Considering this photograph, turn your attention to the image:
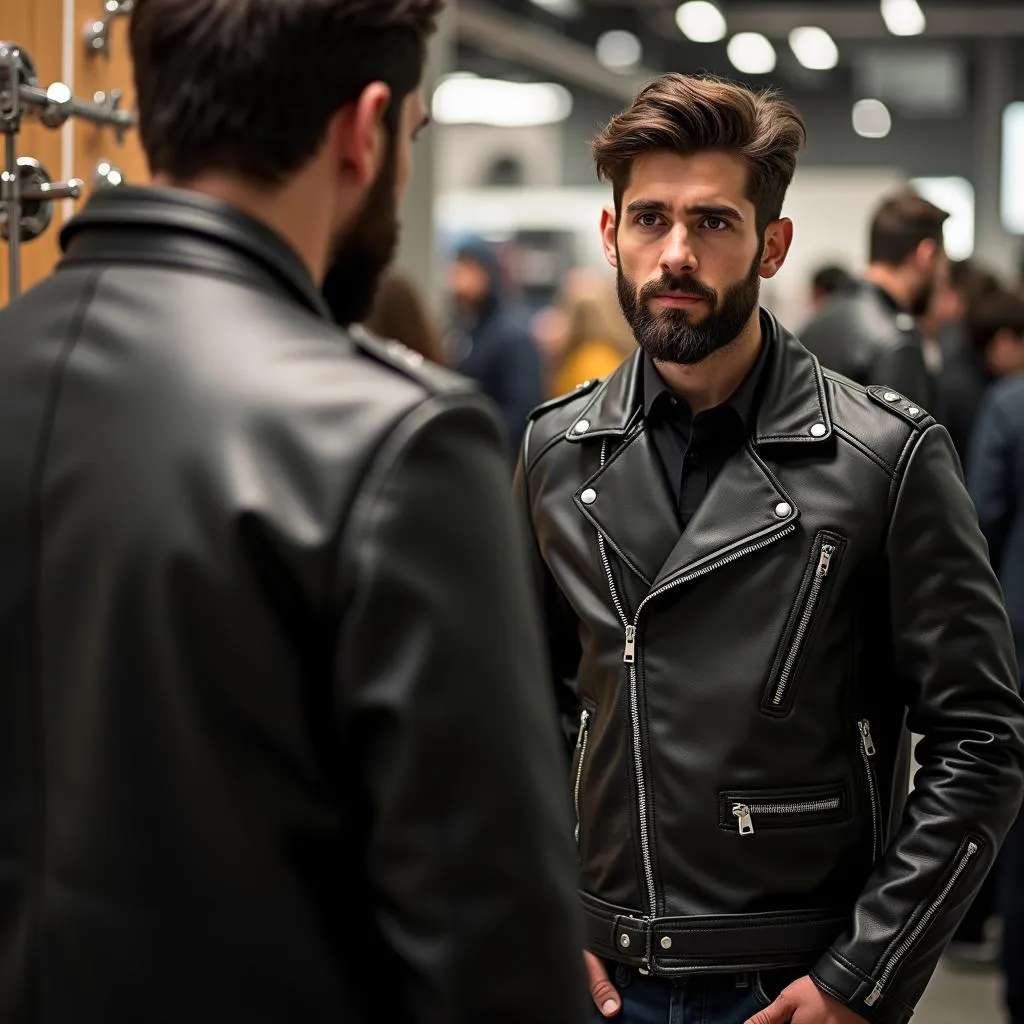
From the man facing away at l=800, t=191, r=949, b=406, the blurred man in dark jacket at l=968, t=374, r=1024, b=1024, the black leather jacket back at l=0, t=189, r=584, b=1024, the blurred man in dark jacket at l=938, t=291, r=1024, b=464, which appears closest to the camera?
the black leather jacket back at l=0, t=189, r=584, b=1024

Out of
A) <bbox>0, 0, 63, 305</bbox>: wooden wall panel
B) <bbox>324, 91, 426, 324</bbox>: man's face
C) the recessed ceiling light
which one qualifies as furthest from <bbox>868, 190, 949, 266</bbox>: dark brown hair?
the recessed ceiling light

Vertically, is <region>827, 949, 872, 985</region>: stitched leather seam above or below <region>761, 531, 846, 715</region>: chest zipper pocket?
below

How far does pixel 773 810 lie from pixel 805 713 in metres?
0.12

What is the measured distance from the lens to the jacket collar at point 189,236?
1.17 m

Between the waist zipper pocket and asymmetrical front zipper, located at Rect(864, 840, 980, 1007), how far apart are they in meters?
0.15

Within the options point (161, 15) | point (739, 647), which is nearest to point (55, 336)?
point (161, 15)

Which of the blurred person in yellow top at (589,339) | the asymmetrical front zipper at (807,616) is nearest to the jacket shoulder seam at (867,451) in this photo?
the asymmetrical front zipper at (807,616)

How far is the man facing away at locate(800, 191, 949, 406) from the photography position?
163 inches

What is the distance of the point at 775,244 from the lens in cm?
215

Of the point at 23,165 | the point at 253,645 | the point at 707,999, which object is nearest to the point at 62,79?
the point at 23,165

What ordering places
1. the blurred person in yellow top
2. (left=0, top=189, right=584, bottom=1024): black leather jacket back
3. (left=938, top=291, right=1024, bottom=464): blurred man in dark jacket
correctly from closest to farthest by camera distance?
(left=0, top=189, right=584, bottom=1024): black leather jacket back → (left=938, top=291, right=1024, bottom=464): blurred man in dark jacket → the blurred person in yellow top

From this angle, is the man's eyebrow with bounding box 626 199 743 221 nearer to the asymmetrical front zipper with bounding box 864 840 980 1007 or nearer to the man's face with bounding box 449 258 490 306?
the asymmetrical front zipper with bounding box 864 840 980 1007

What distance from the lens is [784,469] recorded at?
78.3 inches

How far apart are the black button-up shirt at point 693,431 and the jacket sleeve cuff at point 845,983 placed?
54cm
